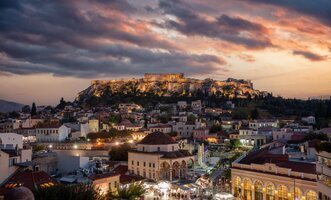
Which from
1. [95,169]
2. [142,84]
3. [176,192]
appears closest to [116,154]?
[95,169]

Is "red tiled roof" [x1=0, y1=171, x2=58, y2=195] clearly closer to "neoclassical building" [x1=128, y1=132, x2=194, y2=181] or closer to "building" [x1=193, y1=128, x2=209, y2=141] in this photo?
"neoclassical building" [x1=128, y1=132, x2=194, y2=181]

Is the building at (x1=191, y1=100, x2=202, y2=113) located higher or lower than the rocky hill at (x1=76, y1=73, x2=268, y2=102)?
lower

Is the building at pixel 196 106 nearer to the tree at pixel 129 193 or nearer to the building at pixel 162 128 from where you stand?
the building at pixel 162 128

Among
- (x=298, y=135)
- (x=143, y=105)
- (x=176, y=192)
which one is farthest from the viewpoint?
(x=143, y=105)

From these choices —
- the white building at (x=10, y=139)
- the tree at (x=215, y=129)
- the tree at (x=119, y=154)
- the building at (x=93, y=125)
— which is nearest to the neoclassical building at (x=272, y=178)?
the tree at (x=119, y=154)

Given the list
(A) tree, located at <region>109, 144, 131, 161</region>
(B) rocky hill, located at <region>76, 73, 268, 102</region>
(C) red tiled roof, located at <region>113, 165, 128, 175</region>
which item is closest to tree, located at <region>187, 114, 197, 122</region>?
(A) tree, located at <region>109, 144, 131, 161</region>

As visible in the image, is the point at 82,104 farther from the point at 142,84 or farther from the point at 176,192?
the point at 176,192

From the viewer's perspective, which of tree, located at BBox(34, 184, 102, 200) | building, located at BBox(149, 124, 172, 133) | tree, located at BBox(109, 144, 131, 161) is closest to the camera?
tree, located at BBox(34, 184, 102, 200)
